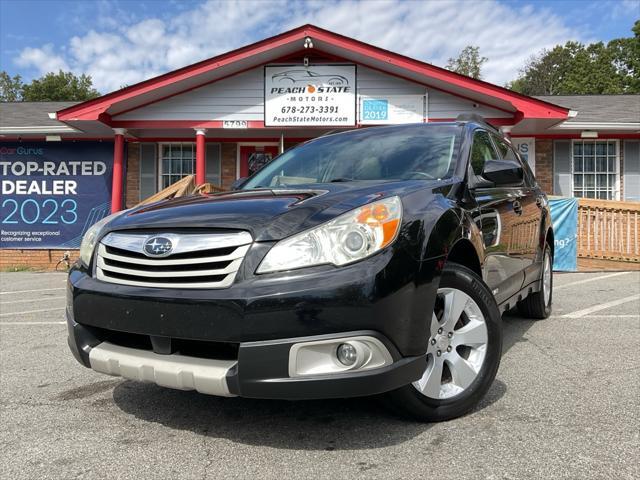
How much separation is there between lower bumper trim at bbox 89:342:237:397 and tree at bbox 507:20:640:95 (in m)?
42.5

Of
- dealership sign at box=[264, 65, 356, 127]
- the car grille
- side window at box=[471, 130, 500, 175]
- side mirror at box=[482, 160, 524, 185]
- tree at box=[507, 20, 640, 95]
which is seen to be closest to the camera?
the car grille

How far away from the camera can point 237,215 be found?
2217mm

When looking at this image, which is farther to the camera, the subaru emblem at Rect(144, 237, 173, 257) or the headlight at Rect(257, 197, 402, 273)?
the subaru emblem at Rect(144, 237, 173, 257)

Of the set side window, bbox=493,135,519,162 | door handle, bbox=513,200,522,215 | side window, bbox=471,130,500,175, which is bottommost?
door handle, bbox=513,200,522,215

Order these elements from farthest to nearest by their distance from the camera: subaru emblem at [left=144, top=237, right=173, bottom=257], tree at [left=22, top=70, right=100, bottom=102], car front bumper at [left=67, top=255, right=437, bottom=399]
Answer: tree at [left=22, top=70, right=100, bottom=102], subaru emblem at [left=144, top=237, right=173, bottom=257], car front bumper at [left=67, top=255, right=437, bottom=399]

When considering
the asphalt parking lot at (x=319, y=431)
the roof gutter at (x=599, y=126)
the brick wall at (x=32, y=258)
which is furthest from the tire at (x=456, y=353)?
the brick wall at (x=32, y=258)

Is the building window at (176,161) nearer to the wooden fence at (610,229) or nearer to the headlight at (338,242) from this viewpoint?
the wooden fence at (610,229)

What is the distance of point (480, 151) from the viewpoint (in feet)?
11.3

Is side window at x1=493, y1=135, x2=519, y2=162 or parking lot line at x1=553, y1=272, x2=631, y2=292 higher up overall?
side window at x1=493, y1=135, x2=519, y2=162

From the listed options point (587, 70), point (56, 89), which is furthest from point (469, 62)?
point (56, 89)


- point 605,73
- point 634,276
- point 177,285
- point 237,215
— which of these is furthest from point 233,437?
point 605,73

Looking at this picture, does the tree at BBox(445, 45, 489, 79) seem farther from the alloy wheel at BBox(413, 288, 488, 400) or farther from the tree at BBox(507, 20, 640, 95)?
the alloy wheel at BBox(413, 288, 488, 400)

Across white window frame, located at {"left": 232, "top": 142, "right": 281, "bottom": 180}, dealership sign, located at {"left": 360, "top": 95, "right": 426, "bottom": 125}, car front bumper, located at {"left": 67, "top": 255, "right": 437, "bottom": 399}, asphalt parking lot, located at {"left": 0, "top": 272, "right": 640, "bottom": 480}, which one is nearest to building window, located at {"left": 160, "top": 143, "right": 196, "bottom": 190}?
white window frame, located at {"left": 232, "top": 142, "right": 281, "bottom": 180}

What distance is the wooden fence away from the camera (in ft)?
32.4
